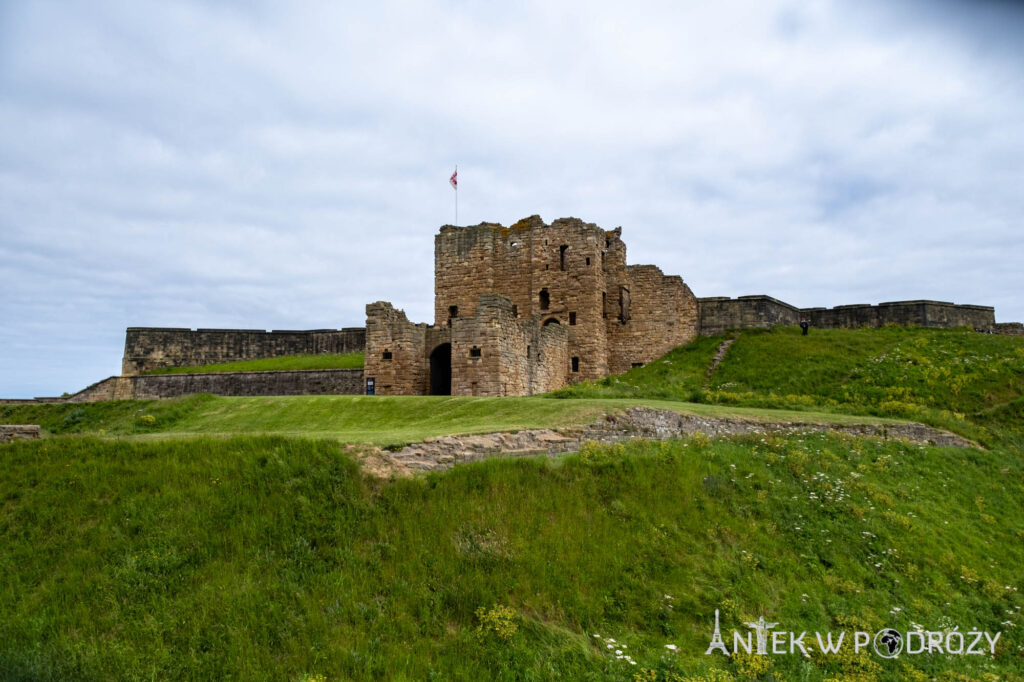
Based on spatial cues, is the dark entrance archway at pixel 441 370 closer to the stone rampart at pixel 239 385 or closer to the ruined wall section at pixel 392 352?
the ruined wall section at pixel 392 352

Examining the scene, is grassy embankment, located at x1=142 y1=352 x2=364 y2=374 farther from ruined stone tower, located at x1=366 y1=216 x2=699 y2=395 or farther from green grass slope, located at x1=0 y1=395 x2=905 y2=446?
green grass slope, located at x1=0 y1=395 x2=905 y2=446

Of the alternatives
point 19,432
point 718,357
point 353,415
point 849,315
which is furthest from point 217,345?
point 849,315

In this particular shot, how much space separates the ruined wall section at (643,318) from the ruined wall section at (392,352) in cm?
1317

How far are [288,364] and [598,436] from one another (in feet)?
88.6

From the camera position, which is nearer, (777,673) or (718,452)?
(777,673)

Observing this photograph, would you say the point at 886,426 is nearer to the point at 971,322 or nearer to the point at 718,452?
the point at 718,452

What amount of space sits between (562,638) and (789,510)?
6691mm

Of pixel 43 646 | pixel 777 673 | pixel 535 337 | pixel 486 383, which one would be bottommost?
pixel 777 673

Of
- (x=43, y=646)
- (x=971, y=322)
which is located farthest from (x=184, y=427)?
(x=971, y=322)

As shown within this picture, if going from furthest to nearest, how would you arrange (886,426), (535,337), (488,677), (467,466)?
(535,337)
(886,426)
(467,466)
(488,677)

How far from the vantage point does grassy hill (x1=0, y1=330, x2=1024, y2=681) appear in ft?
28.7

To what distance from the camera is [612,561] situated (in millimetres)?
11062

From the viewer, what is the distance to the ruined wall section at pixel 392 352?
27438 millimetres

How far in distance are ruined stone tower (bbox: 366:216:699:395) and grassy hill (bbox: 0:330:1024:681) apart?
469 inches
